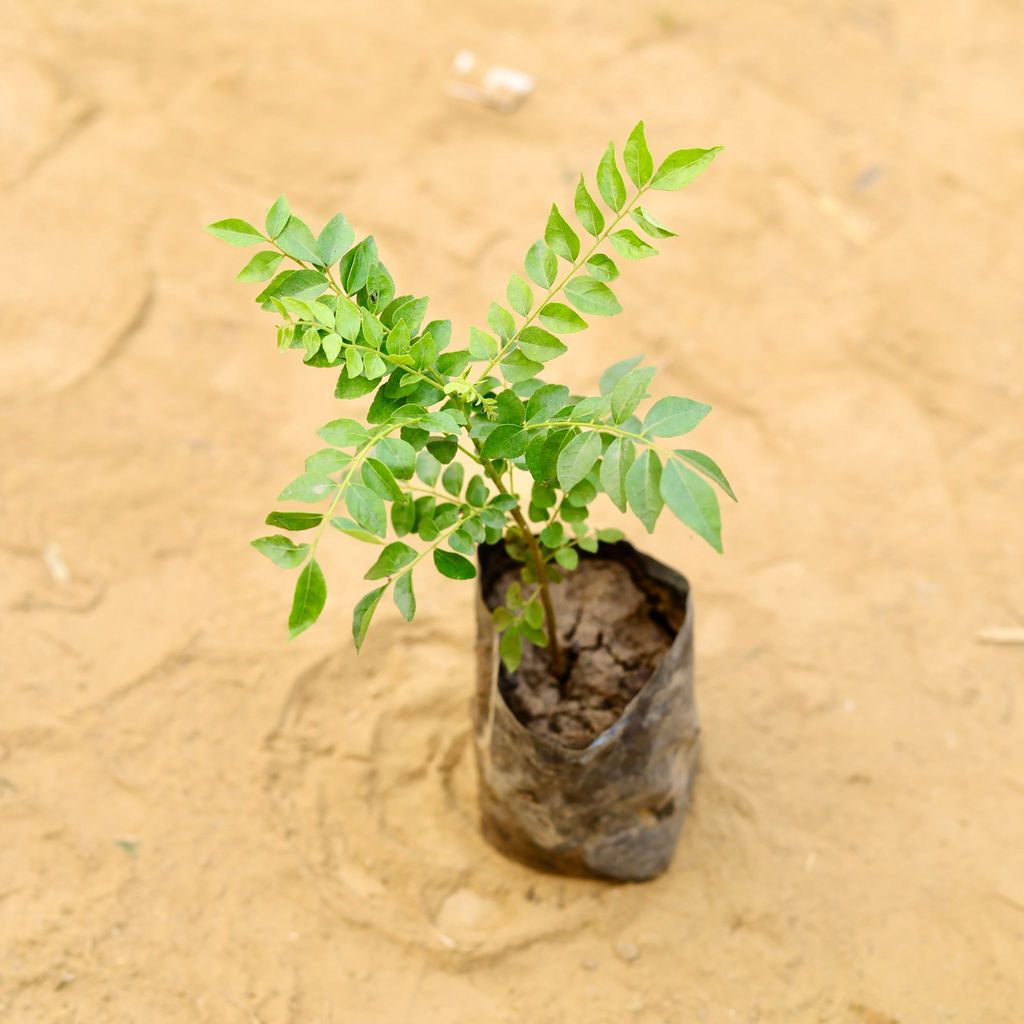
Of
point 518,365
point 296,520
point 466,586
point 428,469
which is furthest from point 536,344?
point 466,586

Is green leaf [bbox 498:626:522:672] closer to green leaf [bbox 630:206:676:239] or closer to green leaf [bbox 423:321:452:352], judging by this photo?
green leaf [bbox 423:321:452:352]

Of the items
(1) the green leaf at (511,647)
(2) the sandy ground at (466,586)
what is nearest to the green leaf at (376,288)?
(1) the green leaf at (511,647)

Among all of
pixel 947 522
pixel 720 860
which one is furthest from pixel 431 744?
pixel 947 522

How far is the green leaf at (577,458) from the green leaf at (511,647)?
1.65 feet

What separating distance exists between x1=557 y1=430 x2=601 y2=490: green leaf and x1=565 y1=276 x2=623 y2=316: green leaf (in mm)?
247

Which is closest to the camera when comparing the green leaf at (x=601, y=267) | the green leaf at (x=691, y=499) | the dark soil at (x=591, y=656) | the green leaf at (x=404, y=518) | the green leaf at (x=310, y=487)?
the green leaf at (x=691, y=499)

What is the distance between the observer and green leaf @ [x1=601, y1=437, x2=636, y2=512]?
5.03 feet

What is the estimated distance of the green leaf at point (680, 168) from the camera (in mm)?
1597

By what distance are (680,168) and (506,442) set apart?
1.49 ft

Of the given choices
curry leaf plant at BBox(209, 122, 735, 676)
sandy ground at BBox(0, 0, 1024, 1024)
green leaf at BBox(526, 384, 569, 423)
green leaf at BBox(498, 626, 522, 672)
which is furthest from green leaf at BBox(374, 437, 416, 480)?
sandy ground at BBox(0, 0, 1024, 1024)

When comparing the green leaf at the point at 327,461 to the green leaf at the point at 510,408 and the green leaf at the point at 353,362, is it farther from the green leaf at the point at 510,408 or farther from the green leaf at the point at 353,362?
the green leaf at the point at 510,408

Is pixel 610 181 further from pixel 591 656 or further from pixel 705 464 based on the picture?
pixel 591 656

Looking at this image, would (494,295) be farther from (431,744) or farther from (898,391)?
(431,744)

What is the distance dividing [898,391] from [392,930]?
214 cm
